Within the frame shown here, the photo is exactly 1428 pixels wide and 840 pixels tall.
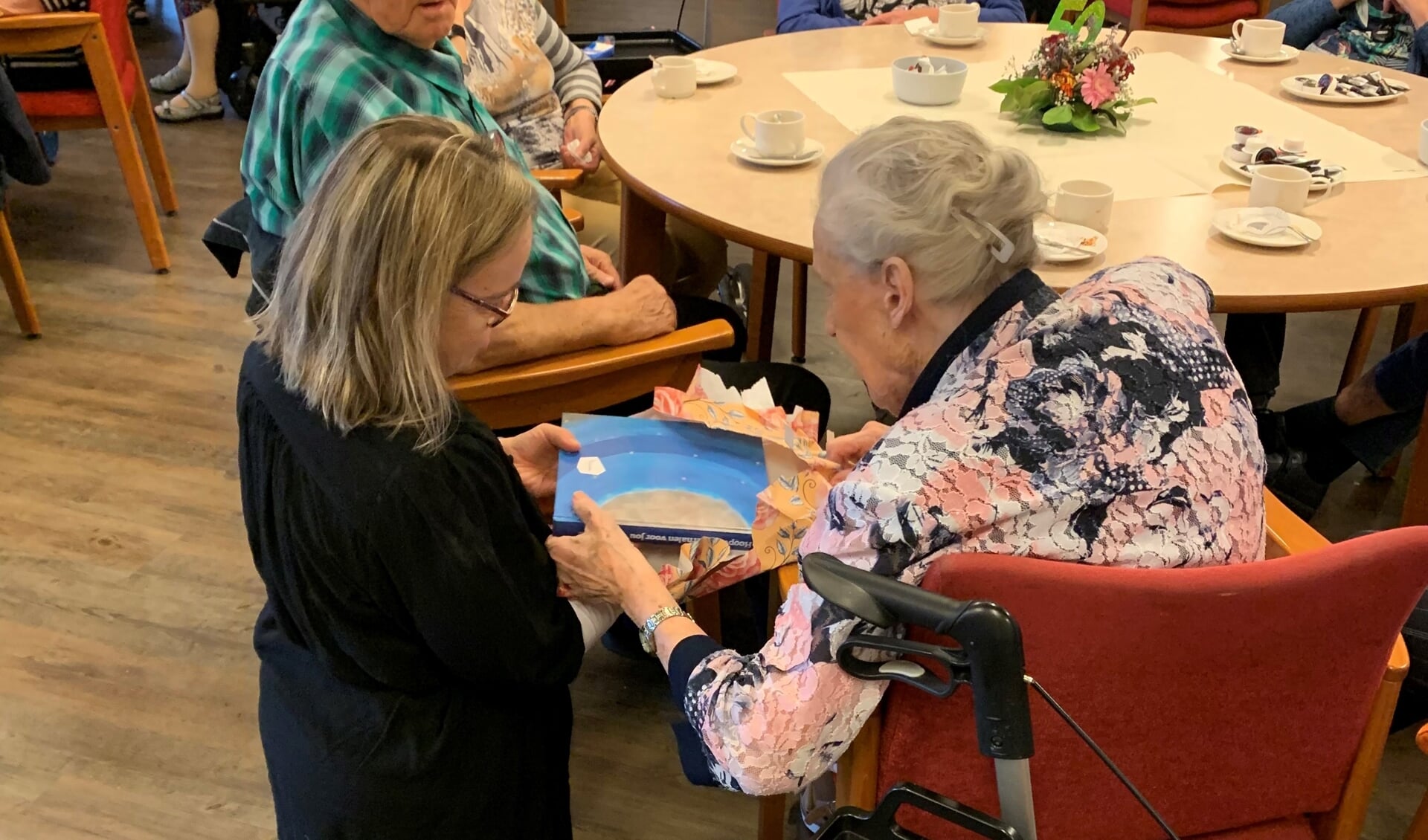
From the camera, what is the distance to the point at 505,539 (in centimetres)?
117

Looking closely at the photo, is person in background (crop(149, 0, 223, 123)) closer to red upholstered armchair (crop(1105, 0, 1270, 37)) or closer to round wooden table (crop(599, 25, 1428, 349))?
round wooden table (crop(599, 25, 1428, 349))

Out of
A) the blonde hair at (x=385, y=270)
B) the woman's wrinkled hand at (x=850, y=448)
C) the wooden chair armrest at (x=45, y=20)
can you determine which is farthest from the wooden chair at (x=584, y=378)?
the wooden chair armrest at (x=45, y=20)

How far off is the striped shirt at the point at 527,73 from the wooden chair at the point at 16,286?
1368 mm

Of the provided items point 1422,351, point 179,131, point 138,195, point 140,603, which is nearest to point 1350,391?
point 1422,351

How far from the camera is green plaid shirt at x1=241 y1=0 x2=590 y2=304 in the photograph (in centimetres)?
150

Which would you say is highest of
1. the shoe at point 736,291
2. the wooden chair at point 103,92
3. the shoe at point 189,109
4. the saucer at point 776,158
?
the saucer at point 776,158

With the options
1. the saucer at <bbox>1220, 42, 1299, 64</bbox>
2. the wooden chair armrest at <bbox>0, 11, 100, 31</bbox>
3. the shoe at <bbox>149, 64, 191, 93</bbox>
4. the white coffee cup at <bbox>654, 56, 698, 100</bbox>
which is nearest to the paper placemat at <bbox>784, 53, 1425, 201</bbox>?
the saucer at <bbox>1220, 42, 1299, 64</bbox>

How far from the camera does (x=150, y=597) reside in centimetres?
212

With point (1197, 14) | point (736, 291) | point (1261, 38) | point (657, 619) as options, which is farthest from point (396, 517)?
point (1197, 14)

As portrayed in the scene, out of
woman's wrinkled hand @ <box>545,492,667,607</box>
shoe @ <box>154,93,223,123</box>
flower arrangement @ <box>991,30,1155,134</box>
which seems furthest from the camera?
shoe @ <box>154,93,223,123</box>

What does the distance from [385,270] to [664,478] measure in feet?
1.46

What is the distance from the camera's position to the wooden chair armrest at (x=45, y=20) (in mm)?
2742

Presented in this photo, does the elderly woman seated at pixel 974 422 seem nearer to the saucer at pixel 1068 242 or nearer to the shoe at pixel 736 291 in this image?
the saucer at pixel 1068 242

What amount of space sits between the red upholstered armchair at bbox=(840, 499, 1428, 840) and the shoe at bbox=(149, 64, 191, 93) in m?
4.48
